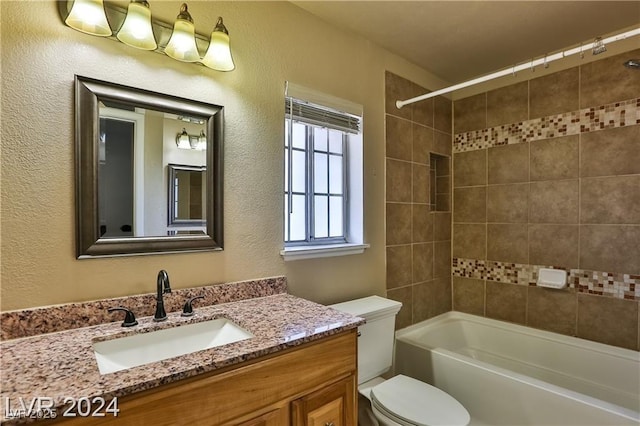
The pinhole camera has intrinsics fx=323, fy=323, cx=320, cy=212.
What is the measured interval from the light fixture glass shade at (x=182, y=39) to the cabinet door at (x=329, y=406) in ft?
4.60

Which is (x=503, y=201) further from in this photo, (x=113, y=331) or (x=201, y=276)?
(x=113, y=331)

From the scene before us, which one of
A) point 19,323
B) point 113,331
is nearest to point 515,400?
point 113,331

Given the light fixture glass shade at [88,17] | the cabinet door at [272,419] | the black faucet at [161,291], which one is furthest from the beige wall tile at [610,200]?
the light fixture glass shade at [88,17]

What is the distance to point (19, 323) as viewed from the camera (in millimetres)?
1046

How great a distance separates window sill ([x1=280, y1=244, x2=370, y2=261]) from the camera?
1.72m

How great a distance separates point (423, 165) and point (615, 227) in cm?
126

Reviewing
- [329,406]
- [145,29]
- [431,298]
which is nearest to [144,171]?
[145,29]

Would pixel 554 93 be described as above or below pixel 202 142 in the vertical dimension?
above

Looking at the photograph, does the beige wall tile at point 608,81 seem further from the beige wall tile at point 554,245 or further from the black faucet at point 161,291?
the black faucet at point 161,291

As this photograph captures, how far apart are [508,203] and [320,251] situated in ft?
5.43

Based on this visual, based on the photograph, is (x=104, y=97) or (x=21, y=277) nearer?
(x=21, y=277)

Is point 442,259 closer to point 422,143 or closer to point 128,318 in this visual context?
point 422,143

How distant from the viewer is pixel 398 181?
7.66 feet

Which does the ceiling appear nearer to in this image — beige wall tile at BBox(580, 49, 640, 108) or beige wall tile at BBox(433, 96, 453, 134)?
beige wall tile at BBox(580, 49, 640, 108)
